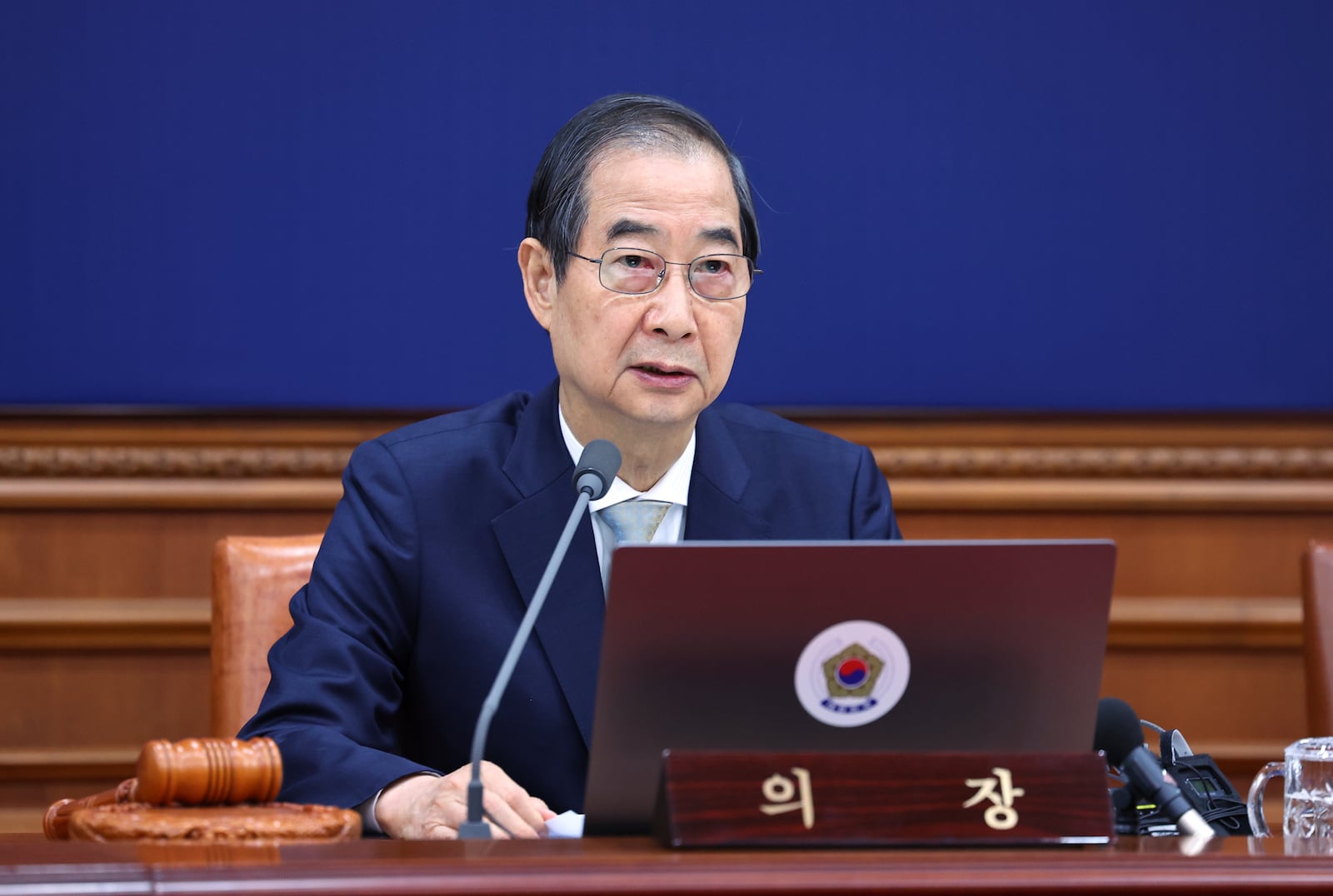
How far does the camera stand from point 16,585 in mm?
2617

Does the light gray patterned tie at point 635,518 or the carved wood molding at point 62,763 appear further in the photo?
the carved wood molding at point 62,763

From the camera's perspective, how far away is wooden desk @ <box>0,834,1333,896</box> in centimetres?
84

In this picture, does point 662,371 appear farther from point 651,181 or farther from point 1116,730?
point 1116,730

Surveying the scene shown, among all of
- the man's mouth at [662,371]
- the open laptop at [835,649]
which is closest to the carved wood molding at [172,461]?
the man's mouth at [662,371]

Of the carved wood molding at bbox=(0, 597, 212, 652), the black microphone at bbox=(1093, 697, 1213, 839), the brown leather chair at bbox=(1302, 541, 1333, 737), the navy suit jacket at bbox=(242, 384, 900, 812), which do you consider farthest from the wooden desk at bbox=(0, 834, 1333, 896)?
the carved wood molding at bbox=(0, 597, 212, 652)

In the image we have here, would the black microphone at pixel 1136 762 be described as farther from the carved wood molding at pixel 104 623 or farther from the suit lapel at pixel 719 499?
the carved wood molding at pixel 104 623

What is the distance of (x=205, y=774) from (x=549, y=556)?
1.96 feet

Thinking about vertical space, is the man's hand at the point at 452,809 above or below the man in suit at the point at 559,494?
below

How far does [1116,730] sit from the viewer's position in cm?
117

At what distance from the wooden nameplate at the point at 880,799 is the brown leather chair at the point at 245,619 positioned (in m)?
0.94

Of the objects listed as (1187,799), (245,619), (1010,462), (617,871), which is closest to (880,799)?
(617,871)

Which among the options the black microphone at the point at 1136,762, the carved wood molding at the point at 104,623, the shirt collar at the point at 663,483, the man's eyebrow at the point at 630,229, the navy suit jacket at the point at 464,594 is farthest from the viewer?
the carved wood molding at the point at 104,623

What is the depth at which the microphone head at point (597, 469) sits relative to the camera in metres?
1.30

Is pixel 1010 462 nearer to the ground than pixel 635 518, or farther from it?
farther from it
